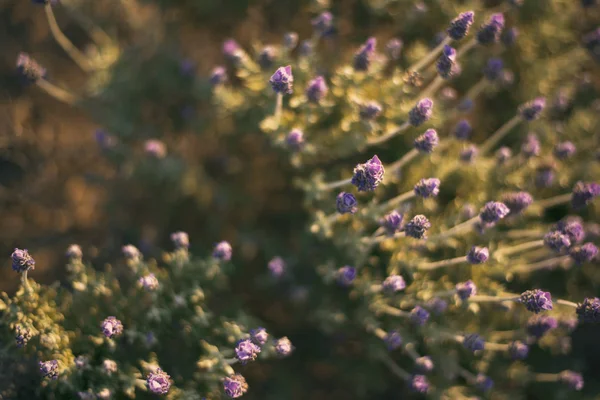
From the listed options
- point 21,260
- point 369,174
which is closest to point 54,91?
point 21,260

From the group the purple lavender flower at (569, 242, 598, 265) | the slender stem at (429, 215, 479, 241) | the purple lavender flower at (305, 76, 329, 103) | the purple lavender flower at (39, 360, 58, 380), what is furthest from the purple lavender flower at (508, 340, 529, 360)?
the purple lavender flower at (39, 360, 58, 380)

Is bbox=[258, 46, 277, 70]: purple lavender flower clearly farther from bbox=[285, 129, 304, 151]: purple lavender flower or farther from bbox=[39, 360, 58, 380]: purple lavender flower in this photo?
bbox=[39, 360, 58, 380]: purple lavender flower

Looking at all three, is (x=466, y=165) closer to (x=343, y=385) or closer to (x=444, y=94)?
(x=444, y=94)

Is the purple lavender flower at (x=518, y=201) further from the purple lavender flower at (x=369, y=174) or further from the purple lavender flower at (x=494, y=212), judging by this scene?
the purple lavender flower at (x=369, y=174)

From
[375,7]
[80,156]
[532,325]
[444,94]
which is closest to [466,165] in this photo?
[444,94]

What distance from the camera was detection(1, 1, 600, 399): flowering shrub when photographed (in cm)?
258

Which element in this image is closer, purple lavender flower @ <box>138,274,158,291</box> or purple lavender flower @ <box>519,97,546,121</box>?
purple lavender flower @ <box>138,274,158,291</box>

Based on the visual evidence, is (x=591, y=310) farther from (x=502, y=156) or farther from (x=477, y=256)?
(x=502, y=156)

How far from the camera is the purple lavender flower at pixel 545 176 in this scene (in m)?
3.18

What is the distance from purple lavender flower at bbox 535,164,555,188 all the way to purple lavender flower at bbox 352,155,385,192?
4.85 feet

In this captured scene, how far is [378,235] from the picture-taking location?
290 cm

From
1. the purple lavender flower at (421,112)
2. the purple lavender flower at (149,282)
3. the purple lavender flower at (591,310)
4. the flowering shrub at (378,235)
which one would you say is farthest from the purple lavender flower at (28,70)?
the purple lavender flower at (591,310)

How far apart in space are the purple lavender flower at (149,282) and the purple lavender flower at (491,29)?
217 cm

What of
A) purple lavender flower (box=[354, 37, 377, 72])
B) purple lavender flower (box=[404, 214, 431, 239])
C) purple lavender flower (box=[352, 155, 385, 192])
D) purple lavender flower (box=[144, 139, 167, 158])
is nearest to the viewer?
purple lavender flower (box=[352, 155, 385, 192])
